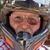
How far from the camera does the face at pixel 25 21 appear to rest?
1.18 meters

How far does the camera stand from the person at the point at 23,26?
1.18 meters

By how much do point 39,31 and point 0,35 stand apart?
10.9 inches

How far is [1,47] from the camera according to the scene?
1341 mm

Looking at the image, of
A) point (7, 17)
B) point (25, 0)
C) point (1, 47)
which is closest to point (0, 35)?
point (1, 47)

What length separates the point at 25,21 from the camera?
118 centimetres

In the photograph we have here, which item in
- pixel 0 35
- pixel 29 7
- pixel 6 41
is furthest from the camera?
pixel 0 35

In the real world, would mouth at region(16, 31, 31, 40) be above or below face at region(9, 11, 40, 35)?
below

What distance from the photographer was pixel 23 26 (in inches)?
46.4

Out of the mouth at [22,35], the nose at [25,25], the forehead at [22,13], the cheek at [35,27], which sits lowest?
the mouth at [22,35]

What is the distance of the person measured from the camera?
1182 mm

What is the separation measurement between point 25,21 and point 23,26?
1.0 inches

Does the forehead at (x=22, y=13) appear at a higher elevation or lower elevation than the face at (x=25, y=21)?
higher

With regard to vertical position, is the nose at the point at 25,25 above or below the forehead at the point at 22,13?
below

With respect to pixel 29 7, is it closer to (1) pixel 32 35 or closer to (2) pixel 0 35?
(1) pixel 32 35
